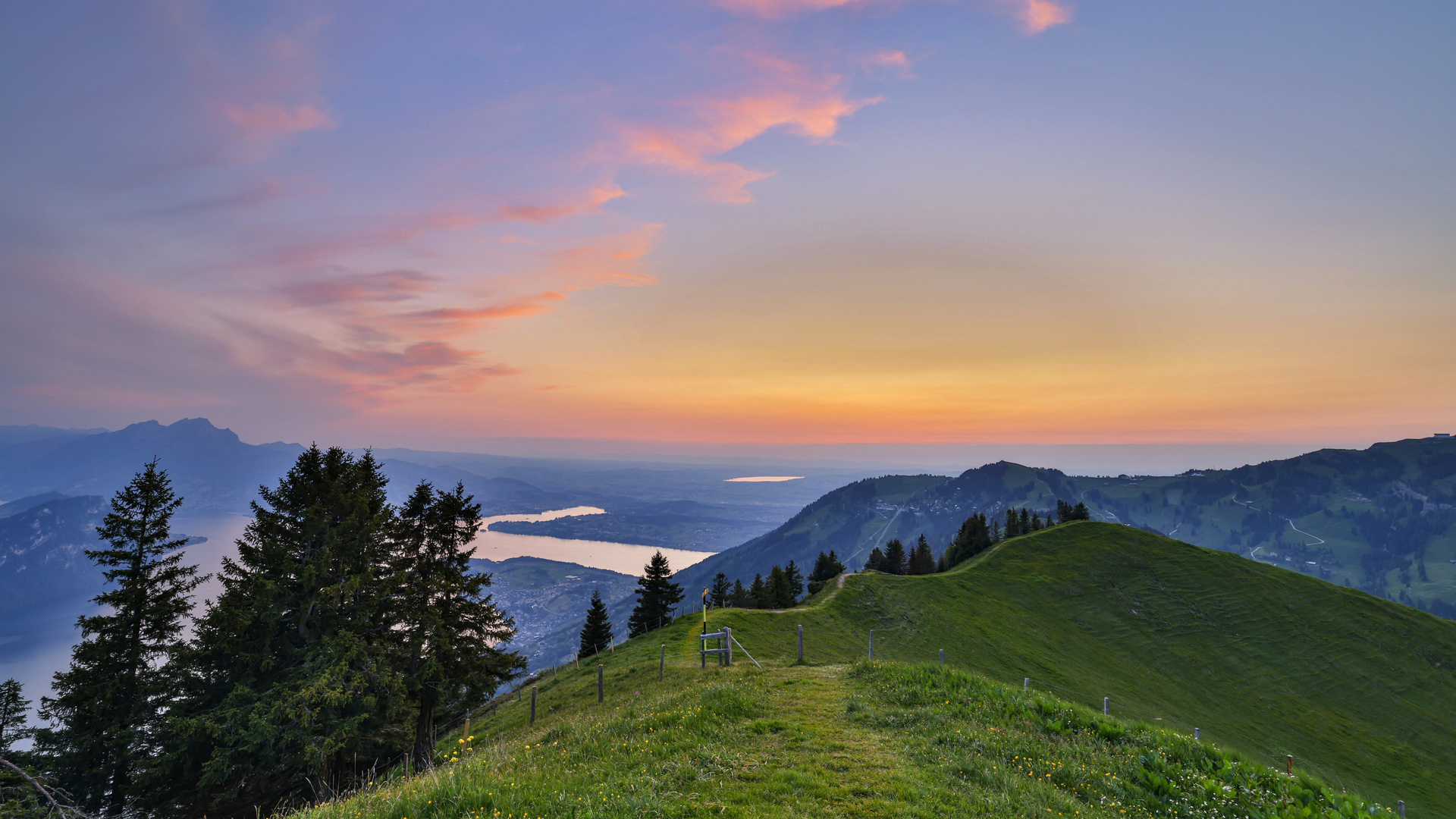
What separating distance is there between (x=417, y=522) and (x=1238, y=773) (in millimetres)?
37962

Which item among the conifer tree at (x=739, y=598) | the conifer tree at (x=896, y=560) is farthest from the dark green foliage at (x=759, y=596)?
the conifer tree at (x=896, y=560)

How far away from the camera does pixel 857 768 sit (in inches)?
446

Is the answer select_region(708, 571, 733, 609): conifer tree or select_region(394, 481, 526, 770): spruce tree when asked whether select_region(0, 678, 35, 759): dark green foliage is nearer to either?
select_region(394, 481, 526, 770): spruce tree

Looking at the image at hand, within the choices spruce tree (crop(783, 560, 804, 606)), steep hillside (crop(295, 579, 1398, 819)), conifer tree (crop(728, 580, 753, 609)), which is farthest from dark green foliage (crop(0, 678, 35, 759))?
spruce tree (crop(783, 560, 804, 606))

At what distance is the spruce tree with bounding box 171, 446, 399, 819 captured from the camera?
2480 centimetres

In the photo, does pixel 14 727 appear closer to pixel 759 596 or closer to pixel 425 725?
pixel 425 725

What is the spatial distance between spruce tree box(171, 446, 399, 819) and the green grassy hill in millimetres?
6814

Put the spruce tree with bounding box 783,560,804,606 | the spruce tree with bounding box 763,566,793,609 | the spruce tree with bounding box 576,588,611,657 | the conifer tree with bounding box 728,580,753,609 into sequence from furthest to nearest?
1. the spruce tree with bounding box 783,560,804,606
2. the conifer tree with bounding box 728,580,753,609
3. the spruce tree with bounding box 763,566,793,609
4. the spruce tree with bounding box 576,588,611,657

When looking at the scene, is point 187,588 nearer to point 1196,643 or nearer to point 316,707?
point 316,707

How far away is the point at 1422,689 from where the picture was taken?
6100cm

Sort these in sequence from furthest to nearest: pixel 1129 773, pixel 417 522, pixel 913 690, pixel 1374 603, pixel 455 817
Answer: pixel 1374 603
pixel 417 522
pixel 913 690
pixel 1129 773
pixel 455 817

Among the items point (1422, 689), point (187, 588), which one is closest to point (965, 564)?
point (1422, 689)

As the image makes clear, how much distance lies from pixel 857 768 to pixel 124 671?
3596 cm

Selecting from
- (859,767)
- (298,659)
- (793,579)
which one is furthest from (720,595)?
(859,767)
